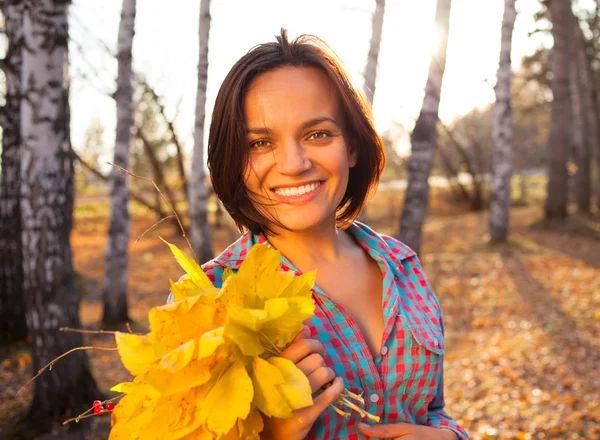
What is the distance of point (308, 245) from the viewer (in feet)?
6.08

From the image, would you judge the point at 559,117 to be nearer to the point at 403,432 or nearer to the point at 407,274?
the point at 407,274

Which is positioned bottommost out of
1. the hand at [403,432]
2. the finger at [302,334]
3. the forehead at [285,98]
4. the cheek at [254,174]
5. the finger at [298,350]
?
the hand at [403,432]

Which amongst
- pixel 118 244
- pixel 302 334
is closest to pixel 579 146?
pixel 118 244

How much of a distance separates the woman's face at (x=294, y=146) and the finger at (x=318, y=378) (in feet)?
1.69

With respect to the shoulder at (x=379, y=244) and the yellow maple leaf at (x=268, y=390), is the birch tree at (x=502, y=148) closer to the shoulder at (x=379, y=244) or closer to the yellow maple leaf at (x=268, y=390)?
the shoulder at (x=379, y=244)

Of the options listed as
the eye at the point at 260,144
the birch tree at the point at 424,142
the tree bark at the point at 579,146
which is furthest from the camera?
the tree bark at the point at 579,146

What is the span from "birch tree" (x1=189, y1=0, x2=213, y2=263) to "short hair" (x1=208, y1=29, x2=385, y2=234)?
22.2 ft

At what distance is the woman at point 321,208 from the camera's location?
62.4 inches

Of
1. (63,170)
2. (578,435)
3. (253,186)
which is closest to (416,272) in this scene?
(253,186)

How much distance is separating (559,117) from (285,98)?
13712 millimetres

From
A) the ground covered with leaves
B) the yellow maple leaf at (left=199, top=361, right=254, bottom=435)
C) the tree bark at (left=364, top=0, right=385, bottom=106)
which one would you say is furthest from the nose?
the tree bark at (left=364, top=0, right=385, bottom=106)

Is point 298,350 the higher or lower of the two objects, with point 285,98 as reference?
lower

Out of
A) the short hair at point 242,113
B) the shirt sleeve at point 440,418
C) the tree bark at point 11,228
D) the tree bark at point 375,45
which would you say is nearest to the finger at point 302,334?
the short hair at point 242,113

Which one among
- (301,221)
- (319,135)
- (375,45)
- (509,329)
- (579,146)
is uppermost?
(375,45)
